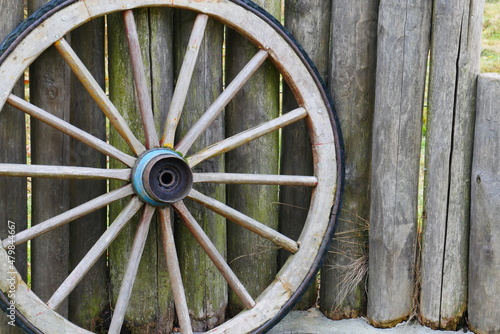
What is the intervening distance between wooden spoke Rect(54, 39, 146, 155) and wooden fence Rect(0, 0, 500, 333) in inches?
7.6

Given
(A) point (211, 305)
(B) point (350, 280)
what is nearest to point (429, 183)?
(B) point (350, 280)

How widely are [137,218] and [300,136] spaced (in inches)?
34.1

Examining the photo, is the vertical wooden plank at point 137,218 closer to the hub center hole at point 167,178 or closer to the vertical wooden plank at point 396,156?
the hub center hole at point 167,178

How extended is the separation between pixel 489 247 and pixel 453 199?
28 centimetres

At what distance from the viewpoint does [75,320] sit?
3309 millimetres

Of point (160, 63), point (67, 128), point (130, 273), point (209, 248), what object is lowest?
point (130, 273)

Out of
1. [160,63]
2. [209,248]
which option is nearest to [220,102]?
[160,63]

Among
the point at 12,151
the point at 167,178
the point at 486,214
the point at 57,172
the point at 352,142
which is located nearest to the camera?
the point at 57,172

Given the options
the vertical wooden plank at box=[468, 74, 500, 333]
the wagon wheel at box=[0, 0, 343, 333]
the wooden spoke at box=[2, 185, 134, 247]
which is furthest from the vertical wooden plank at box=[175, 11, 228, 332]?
the vertical wooden plank at box=[468, 74, 500, 333]

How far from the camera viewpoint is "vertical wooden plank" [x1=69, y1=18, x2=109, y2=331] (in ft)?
10.1

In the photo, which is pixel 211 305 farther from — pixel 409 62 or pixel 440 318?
pixel 409 62

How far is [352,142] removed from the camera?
3.37 m

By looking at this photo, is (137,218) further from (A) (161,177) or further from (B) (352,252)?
(B) (352,252)

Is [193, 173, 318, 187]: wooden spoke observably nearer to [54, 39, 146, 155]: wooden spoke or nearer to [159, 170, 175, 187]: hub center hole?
[159, 170, 175, 187]: hub center hole
